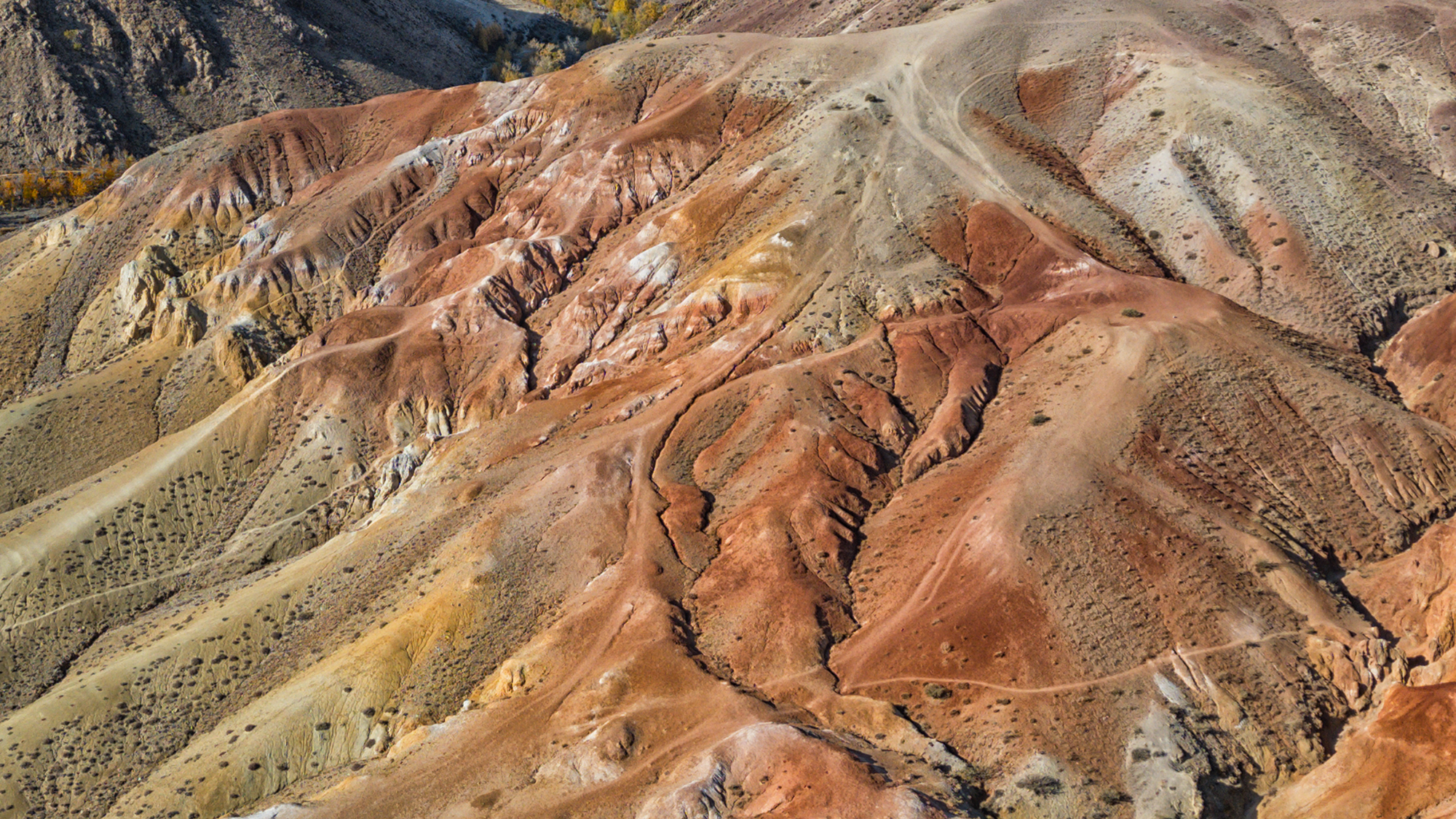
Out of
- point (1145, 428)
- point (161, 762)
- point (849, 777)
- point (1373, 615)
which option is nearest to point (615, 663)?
point (849, 777)

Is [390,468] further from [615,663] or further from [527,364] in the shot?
[615,663]

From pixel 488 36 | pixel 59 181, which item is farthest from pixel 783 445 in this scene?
pixel 488 36

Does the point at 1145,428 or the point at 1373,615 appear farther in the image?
the point at 1145,428

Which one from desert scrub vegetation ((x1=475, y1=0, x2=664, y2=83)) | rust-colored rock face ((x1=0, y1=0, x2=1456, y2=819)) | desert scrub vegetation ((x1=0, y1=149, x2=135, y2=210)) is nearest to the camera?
rust-colored rock face ((x1=0, y1=0, x2=1456, y2=819))

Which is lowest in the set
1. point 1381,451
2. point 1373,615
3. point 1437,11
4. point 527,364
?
point 1373,615

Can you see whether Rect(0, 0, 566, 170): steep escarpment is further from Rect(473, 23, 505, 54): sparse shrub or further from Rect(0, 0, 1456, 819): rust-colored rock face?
Rect(0, 0, 1456, 819): rust-colored rock face

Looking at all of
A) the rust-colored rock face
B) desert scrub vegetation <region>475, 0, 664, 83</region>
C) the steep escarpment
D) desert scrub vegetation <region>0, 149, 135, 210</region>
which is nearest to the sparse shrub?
desert scrub vegetation <region>475, 0, 664, 83</region>

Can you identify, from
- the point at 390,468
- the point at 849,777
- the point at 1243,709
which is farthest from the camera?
the point at 390,468
